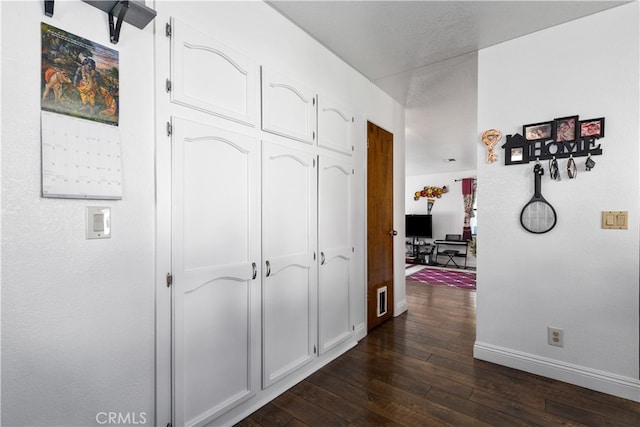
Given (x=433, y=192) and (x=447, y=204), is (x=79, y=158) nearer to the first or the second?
(x=433, y=192)

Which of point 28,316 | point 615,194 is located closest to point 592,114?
point 615,194

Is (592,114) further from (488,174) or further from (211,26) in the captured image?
(211,26)

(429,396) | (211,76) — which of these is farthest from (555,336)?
(211,76)

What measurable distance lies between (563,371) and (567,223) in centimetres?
107

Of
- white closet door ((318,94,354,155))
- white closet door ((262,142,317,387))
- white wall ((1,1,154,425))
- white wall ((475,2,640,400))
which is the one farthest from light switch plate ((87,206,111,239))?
white wall ((475,2,640,400))

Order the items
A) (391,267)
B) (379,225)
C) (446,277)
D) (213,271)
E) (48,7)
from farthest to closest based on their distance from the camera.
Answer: (446,277) < (391,267) < (379,225) < (213,271) < (48,7)

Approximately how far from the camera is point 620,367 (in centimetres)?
199

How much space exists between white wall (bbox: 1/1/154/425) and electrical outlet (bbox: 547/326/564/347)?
103 inches

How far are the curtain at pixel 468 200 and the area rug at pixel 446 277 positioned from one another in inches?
75.1

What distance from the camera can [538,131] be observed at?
228 cm

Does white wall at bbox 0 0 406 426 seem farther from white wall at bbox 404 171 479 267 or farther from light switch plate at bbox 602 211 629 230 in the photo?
white wall at bbox 404 171 479 267

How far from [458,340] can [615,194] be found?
172cm

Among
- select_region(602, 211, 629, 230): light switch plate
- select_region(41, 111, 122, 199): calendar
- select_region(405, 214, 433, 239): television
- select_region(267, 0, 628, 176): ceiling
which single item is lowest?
select_region(405, 214, 433, 239): television

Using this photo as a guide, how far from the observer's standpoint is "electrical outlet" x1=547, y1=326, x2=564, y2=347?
2186 millimetres
